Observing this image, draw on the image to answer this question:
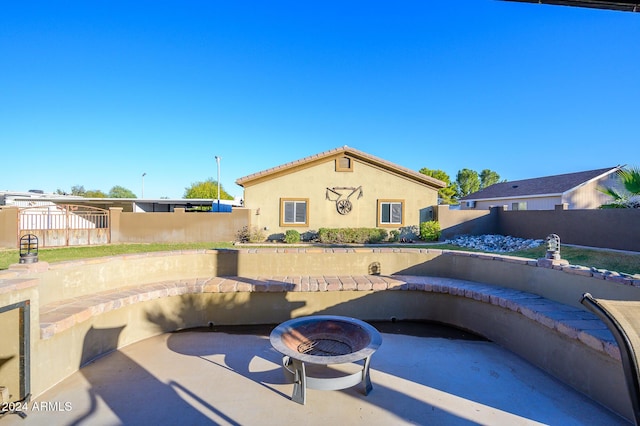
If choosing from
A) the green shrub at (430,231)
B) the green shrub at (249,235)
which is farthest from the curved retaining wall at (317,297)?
the green shrub at (430,231)

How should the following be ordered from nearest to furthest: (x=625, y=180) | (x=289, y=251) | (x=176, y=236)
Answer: (x=289, y=251)
(x=625, y=180)
(x=176, y=236)

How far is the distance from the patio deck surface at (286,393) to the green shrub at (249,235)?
Result: 9.41m

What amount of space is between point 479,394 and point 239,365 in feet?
9.87

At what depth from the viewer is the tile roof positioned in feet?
45.8

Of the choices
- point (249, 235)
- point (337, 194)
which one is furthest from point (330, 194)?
point (249, 235)

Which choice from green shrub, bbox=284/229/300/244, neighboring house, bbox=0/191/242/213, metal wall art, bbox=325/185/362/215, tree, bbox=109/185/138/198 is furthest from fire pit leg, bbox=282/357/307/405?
tree, bbox=109/185/138/198

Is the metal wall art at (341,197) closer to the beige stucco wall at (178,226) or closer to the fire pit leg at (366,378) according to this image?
the beige stucco wall at (178,226)

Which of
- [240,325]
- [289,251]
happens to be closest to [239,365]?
[240,325]

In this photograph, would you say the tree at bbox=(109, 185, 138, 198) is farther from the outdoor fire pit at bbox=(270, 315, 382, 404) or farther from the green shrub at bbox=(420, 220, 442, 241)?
the outdoor fire pit at bbox=(270, 315, 382, 404)

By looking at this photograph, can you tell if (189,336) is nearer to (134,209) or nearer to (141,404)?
(141,404)

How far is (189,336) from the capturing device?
4840 mm

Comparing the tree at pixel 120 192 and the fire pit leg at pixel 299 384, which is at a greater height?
the tree at pixel 120 192

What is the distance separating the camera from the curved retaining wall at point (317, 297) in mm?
3217

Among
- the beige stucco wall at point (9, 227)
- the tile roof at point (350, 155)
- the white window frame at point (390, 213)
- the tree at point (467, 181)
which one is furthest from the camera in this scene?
the tree at point (467, 181)
